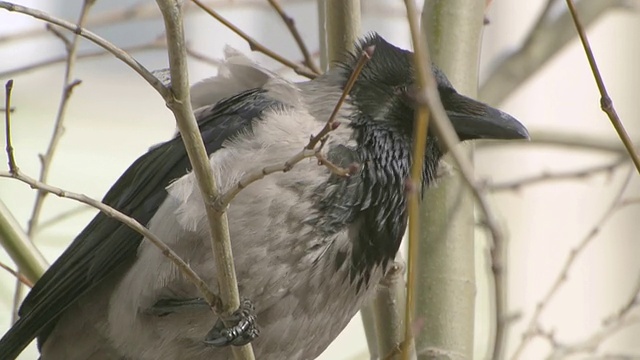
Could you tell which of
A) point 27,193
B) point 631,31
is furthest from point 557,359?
point 631,31

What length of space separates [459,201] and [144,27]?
5.33 meters

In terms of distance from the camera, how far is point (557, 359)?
3.61 meters

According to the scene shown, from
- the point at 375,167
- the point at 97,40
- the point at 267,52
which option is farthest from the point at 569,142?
the point at 97,40

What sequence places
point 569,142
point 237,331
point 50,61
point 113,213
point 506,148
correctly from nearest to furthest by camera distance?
point 113,213 < point 237,331 < point 50,61 < point 569,142 < point 506,148

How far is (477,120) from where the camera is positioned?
125 inches

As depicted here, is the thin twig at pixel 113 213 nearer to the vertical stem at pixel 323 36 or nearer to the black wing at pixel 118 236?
the black wing at pixel 118 236

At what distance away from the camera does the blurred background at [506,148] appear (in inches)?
300

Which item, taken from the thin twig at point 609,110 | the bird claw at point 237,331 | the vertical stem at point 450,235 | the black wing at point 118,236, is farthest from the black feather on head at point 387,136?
the thin twig at point 609,110

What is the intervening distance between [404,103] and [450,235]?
0.45 meters

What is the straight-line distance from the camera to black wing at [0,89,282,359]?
122 inches

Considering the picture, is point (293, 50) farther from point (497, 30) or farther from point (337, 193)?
point (337, 193)

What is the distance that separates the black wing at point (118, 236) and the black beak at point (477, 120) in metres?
0.53

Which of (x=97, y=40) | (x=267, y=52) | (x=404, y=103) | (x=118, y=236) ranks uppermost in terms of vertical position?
(x=267, y=52)

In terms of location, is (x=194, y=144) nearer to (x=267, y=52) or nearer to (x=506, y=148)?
(x=267, y=52)
